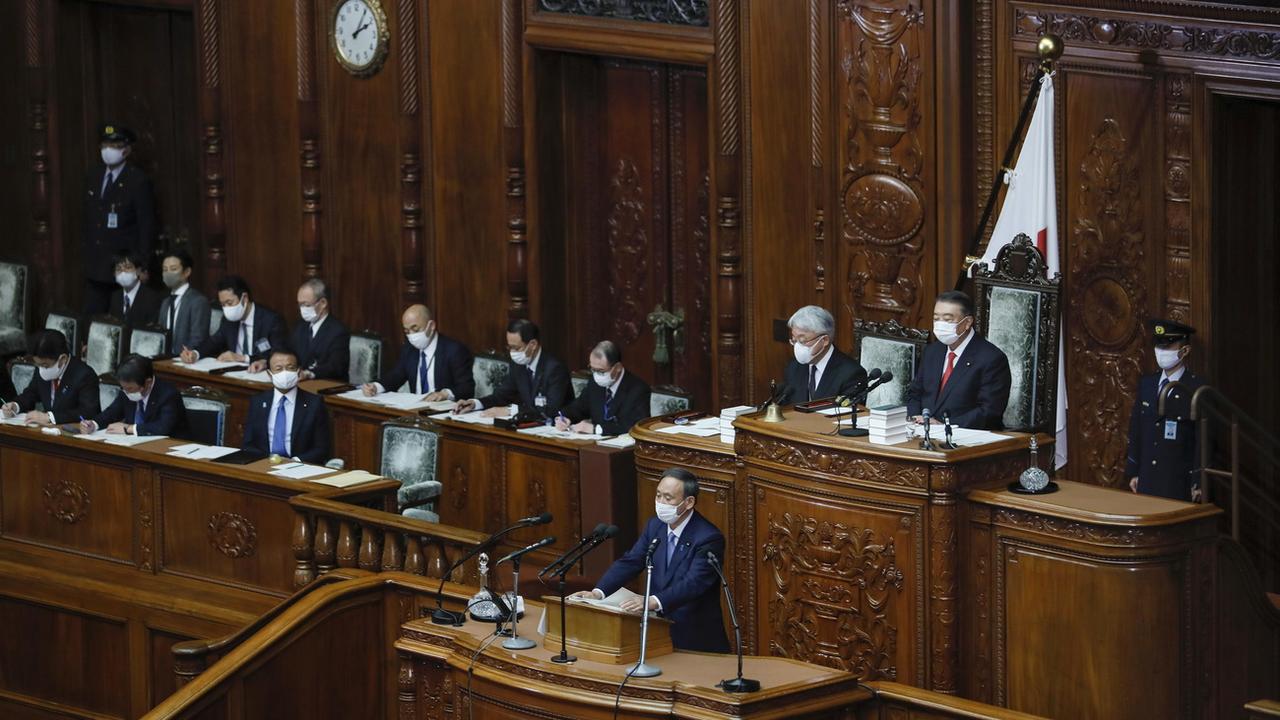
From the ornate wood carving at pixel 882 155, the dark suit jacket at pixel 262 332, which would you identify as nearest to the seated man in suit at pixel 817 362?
the ornate wood carving at pixel 882 155

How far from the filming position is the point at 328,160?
13945mm

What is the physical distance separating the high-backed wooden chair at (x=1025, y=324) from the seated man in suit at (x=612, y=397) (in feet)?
6.65

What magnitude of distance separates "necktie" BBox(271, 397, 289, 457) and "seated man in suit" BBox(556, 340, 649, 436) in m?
1.44

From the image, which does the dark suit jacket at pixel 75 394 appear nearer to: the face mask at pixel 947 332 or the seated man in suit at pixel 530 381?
the seated man in suit at pixel 530 381

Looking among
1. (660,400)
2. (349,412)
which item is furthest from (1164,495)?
(349,412)

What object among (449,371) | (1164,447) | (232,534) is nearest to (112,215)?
(449,371)

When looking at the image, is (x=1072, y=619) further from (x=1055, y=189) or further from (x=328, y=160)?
(x=328, y=160)

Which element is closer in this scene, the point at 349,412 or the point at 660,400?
the point at 660,400

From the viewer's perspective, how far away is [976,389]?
28.2 feet

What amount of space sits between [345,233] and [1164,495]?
6631 millimetres

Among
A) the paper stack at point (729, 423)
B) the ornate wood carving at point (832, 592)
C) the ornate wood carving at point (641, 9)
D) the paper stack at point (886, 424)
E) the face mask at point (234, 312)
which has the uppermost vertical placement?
the ornate wood carving at point (641, 9)

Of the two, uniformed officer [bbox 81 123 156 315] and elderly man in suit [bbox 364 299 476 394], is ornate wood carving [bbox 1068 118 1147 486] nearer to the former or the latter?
elderly man in suit [bbox 364 299 476 394]

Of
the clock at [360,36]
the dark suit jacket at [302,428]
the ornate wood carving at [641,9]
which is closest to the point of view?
the dark suit jacket at [302,428]

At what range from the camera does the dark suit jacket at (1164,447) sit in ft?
30.0
